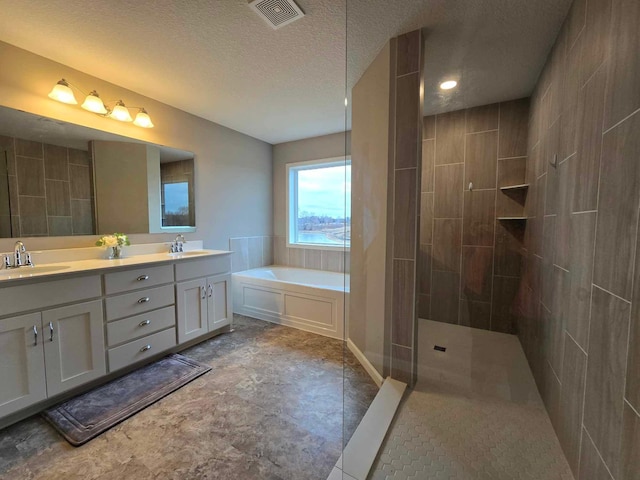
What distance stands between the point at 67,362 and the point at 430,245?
2.68 meters

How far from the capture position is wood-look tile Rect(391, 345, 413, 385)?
1.74 m

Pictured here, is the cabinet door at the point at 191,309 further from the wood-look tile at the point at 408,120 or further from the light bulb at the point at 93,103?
the wood-look tile at the point at 408,120

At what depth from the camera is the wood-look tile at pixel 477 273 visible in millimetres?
2354

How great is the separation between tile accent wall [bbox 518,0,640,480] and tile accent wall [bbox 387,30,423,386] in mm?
708

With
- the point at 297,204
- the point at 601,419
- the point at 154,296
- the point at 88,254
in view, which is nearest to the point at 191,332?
the point at 154,296

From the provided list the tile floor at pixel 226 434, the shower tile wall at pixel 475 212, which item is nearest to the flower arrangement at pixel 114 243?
the tile floor at pixel 226 434

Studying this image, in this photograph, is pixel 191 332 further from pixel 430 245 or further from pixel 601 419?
pixel 601 419

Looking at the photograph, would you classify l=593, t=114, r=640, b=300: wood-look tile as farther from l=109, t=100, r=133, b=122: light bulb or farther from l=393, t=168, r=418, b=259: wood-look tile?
l=109, t=100, r=133, b=122: light bulb

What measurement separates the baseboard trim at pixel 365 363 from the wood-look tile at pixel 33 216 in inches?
102

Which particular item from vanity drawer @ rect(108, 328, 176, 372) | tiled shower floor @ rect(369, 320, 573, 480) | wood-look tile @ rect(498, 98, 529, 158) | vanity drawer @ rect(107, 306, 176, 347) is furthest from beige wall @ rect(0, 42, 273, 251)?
wood-look tile @ rect(498, 98, 529, 158)

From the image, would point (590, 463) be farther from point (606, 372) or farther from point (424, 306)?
point (424, 306)

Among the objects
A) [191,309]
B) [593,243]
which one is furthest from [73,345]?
[593,243]

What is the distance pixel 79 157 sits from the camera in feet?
7.16

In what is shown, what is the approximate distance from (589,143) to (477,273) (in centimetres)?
152
